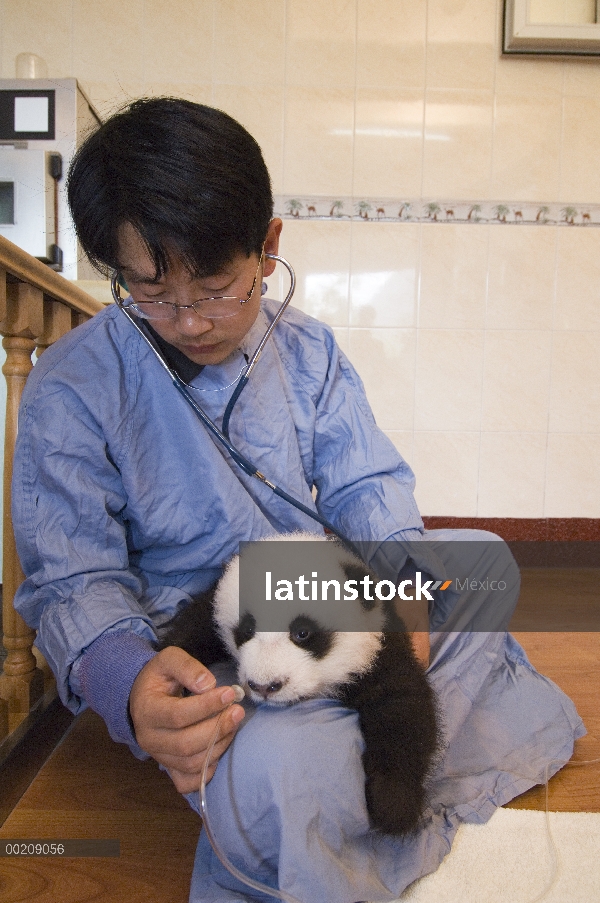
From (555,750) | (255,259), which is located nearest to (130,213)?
(255,259)

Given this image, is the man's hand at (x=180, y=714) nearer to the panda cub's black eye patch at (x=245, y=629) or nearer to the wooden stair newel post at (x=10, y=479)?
the panda cub's black eye patch at (x=245, y=629)

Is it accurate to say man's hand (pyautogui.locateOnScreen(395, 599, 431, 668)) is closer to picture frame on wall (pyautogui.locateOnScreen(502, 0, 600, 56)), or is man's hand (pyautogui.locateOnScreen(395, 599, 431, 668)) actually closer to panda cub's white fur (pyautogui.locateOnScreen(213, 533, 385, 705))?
panda cub's white fur (pyautogui.locateOnScreen(213, 533, 385, 705))

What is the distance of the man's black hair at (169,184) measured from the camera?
65 centimetres

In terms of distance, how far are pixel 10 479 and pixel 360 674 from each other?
585 millimetres

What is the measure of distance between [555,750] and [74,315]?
1.11m

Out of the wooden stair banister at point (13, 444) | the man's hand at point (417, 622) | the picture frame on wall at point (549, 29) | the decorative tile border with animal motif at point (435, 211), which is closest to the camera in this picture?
the man's hand at point (417, 622)

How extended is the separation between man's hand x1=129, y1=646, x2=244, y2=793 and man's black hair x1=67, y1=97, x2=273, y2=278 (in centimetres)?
41

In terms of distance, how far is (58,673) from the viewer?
2.45ft

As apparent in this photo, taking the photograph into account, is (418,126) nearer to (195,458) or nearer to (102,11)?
(102,11)

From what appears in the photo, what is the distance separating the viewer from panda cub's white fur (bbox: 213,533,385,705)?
2.18ft

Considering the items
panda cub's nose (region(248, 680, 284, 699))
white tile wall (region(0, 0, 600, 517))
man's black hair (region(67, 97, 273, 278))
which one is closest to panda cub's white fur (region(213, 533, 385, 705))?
panda cub's nose (region(248, 680, 284, 699))

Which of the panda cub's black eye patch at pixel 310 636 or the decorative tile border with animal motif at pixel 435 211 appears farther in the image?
the decorative tile border with animal motif at pixel 435 211

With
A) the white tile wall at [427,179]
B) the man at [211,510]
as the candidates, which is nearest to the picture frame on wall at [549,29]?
the white tile wall at [427,179]

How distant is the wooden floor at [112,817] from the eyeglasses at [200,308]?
0.63m
